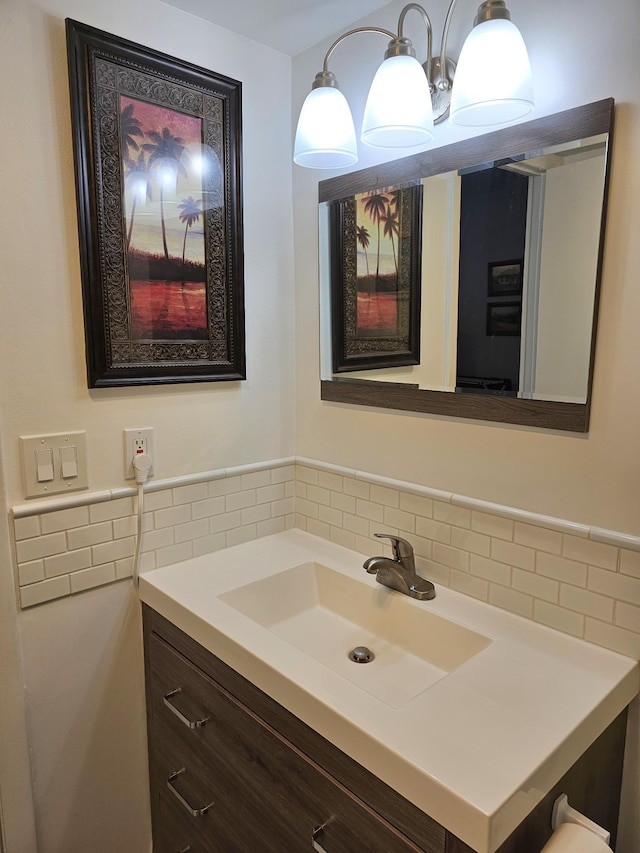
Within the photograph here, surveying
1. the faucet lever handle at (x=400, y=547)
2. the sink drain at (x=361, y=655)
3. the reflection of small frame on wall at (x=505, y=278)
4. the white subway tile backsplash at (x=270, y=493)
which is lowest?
the sink drain at (x=361, y=655)

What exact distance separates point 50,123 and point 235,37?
23.2 inches

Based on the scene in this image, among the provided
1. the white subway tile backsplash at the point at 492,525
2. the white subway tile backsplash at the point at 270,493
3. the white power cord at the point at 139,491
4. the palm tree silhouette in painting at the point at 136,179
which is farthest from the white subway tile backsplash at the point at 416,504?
the palm tree silhouette in painting at the point at 136,179

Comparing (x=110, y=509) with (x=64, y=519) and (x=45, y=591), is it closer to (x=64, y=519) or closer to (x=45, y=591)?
(x=64, y=519)

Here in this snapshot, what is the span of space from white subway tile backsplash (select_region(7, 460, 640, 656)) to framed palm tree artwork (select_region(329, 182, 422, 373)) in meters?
0.35

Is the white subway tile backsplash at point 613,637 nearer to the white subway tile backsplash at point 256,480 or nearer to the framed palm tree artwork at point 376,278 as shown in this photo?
the framed palm tree artwork at point 376,278

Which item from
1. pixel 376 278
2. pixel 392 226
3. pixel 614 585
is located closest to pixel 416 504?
pixel 614 585

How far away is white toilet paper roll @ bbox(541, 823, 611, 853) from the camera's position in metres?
0.85

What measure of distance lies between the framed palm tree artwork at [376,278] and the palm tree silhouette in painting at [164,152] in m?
0.42

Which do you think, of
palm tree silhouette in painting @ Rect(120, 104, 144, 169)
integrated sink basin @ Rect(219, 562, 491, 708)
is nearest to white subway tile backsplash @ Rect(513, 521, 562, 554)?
integrated sink basin @ Rect(219, 562, 491, 708)

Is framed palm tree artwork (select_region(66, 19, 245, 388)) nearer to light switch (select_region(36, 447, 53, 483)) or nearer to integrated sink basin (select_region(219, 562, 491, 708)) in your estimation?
light switch (select_region(36, 447, 53, 483))

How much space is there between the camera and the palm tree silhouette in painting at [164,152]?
136 centimetres

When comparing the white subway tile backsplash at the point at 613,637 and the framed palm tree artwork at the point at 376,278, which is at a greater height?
the framed palm tree artwork at the point at 376,278

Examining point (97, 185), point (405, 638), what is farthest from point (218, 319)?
point (405, 638)

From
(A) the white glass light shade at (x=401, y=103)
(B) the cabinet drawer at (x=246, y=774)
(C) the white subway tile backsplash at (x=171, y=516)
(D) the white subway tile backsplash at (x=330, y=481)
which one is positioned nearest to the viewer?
(B) the cabinet drawer at (x=246, y=774)
